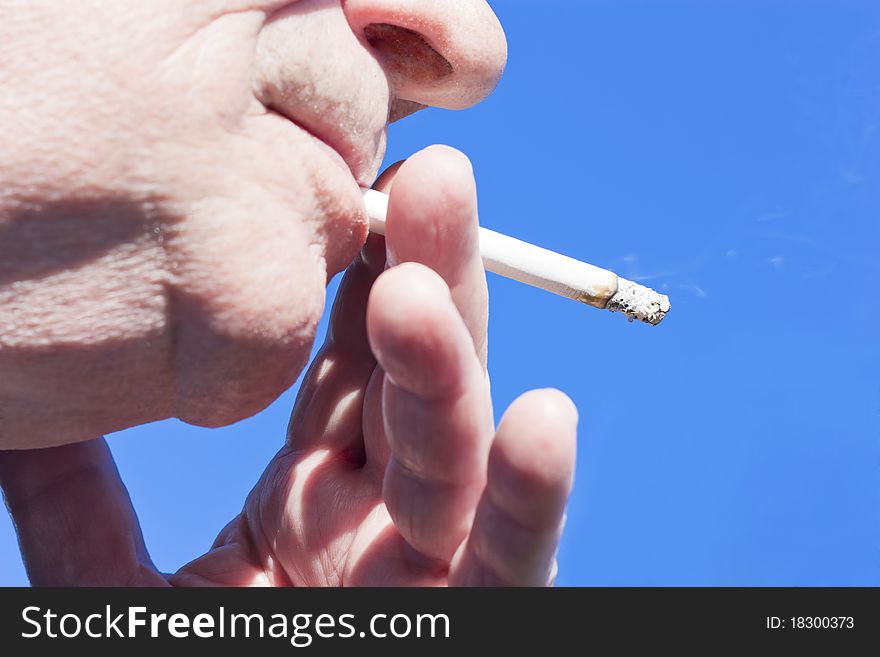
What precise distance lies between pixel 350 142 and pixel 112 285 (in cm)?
24

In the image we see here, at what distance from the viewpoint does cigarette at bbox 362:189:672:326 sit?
2.37ft

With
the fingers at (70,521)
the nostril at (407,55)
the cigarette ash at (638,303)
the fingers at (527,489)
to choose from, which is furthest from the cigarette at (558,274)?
the fingers at (70,521)

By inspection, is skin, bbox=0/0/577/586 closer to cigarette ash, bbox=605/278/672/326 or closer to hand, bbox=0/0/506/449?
hand, bbox=0/0/506/449

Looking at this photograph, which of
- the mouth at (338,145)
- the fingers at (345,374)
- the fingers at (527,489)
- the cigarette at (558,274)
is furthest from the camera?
the fingers at (345,374)

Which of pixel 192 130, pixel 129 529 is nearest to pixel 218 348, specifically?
pixel 192 130

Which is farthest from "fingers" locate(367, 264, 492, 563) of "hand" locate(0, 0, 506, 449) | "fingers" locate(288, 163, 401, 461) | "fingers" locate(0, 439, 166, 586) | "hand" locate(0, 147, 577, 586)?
"fingers" locate(0, 439, 166, 586)

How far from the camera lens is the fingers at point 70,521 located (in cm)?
81

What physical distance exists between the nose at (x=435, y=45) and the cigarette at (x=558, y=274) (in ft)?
0.41

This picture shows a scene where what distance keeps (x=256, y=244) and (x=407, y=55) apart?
0.28 m

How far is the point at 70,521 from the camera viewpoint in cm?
82

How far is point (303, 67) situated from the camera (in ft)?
1.91

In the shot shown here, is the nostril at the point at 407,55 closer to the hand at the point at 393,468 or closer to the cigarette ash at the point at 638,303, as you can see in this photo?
the hand at the point at 393,468

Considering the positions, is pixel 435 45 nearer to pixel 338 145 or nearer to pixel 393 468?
pixel 338 145
